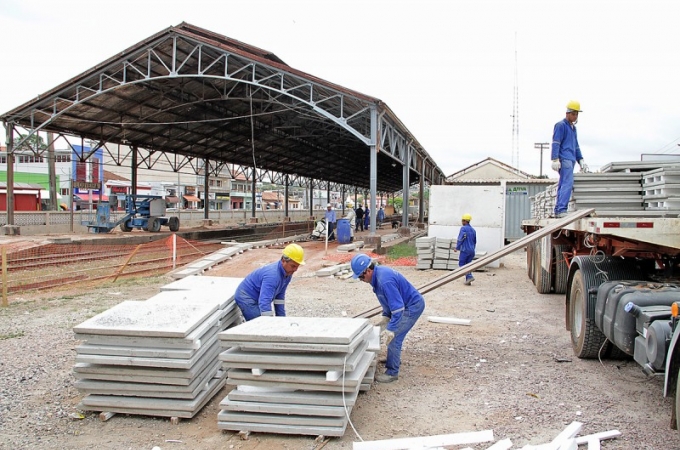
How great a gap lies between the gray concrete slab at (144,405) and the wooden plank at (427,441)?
159 cm

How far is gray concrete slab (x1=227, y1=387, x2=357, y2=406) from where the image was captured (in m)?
4.20

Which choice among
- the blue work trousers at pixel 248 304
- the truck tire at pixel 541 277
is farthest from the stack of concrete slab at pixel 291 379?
the truck tire at pixel 541 277

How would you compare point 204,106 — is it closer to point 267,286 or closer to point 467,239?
point 467,239

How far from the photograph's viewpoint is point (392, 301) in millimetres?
5430

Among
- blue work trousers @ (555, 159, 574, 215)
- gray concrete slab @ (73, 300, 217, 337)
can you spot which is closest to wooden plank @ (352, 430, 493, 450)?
gray concrete slab @ (73, 300, 217, 337)

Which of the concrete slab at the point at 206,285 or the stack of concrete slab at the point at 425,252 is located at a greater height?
the concrete slab at the point at 206,285

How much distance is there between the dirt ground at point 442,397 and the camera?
4273mm

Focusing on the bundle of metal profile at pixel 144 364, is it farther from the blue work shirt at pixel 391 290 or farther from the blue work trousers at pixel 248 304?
the blue work shirt at pixel 391 290

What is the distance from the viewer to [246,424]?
4.30m

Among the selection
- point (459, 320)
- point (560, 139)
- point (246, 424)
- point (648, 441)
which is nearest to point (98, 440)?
point (246, 424)

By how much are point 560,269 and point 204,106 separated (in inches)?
754

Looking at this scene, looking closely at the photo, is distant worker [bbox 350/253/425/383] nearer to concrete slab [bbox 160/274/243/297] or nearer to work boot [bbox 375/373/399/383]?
work boot [bbox 375/373/399/383]

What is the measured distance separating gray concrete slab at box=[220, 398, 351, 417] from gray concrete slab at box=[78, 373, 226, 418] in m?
0.45

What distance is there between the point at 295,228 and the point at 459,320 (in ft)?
92.6
